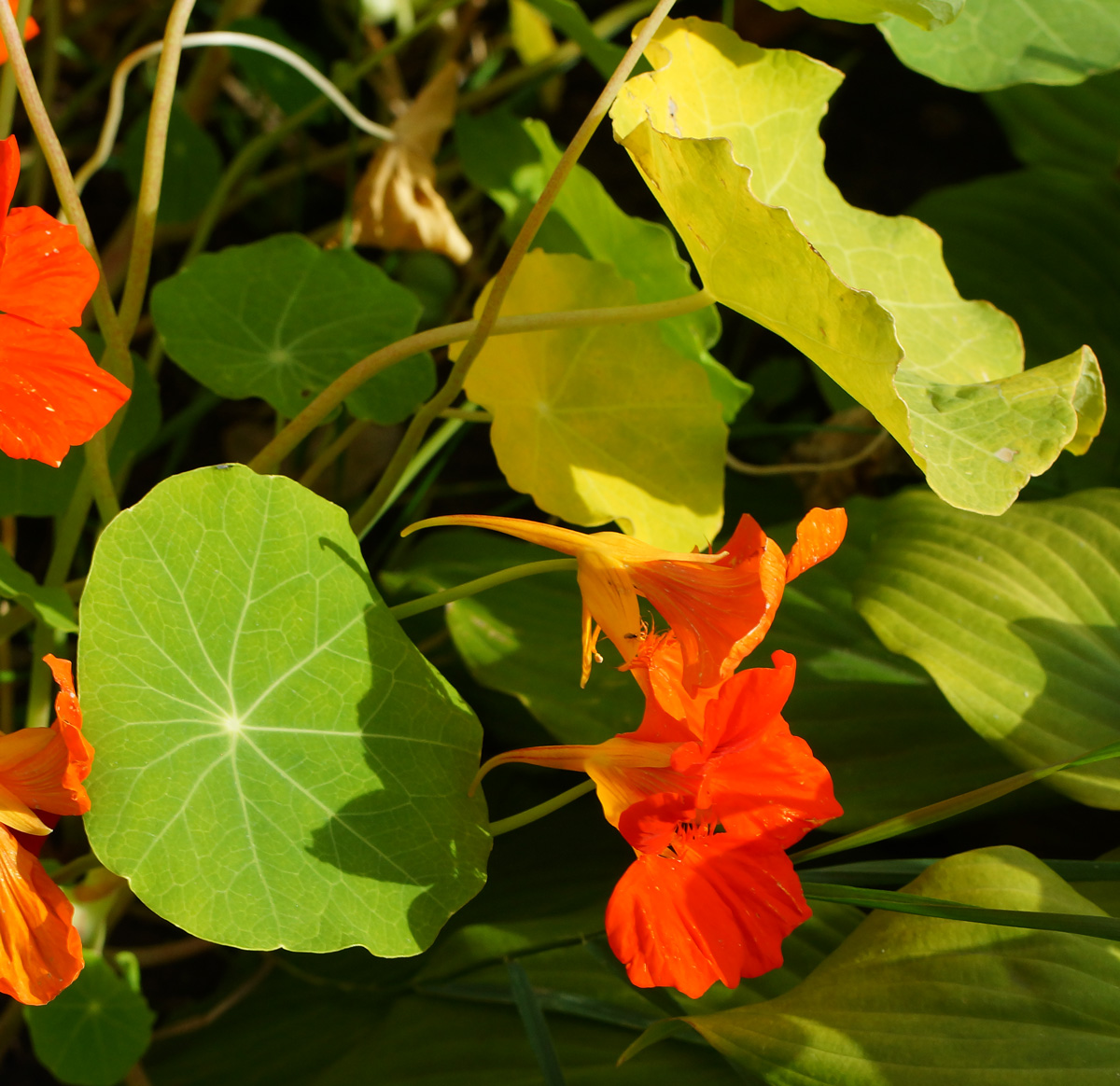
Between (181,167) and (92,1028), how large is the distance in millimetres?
941

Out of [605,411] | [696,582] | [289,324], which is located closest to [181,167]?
[289,324]

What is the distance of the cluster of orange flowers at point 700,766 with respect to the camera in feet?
1.83

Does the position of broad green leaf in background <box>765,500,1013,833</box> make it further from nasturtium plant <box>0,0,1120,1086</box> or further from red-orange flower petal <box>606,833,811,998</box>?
red-orange flower petal <box>606,833,811,998</box>

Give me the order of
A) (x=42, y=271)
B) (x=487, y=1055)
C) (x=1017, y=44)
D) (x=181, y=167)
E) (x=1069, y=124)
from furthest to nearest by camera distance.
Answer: (x=1069, y=124), (x=181, y=167), (x=1017, y=44), (x=487, y=1055), (x=42, y=271)

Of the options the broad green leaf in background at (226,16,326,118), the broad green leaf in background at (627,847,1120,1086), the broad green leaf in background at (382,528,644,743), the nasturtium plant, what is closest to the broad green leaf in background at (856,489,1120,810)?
the nasturtium plant

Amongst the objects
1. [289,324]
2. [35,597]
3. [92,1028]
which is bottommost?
[92,1028]

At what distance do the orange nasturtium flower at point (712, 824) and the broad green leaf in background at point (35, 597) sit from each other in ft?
1.11

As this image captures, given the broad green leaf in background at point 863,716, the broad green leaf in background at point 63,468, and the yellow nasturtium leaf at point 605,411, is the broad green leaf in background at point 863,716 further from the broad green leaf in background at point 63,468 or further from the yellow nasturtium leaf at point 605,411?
the broad green leaf in background at point 63,468

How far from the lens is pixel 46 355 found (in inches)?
21.7

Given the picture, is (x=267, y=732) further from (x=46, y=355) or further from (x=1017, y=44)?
(x=1017, y=44)

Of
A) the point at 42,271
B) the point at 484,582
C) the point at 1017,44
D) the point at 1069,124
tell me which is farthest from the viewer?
the point at 1069,124

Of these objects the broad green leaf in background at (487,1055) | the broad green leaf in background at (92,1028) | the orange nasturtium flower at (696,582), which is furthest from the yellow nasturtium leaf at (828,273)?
the broad green leaf in background at (92,1028)

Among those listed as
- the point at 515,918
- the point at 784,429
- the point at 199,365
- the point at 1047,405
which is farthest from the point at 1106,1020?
the point at 199,365

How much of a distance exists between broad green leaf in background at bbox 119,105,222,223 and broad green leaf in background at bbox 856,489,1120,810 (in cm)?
90
